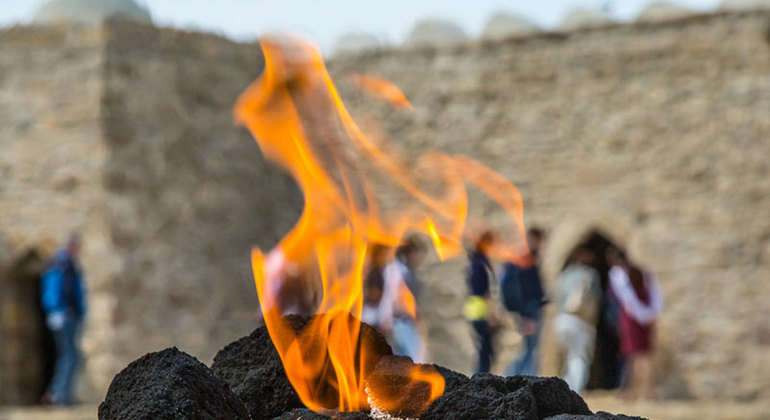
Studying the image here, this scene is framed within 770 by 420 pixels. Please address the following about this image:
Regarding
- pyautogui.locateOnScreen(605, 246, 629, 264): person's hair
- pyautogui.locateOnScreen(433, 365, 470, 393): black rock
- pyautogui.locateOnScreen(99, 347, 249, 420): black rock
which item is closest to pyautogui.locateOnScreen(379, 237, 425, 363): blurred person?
pyautogui.locateOnScreen(605, 246, 629, 264): person's hair

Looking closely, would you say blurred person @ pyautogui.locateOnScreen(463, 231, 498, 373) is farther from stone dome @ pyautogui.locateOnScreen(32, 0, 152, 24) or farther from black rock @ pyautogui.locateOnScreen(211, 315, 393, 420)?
stone dome @ pyautogui.locateOnScreen(32, 0, 152, 24)

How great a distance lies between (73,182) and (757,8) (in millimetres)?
7521

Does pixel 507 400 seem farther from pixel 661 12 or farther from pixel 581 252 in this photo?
pixel 661 12

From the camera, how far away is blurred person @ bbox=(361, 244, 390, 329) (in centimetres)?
797

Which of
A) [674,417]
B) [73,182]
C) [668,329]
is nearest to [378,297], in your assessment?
[674,417]

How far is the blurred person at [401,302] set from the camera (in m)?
8.20

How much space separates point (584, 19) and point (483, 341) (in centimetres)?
577

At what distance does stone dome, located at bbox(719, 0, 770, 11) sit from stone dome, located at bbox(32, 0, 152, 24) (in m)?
6.36

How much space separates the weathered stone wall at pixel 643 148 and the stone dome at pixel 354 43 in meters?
0.12

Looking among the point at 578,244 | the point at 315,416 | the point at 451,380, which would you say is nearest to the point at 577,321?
the point at 578,244

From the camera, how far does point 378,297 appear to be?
8.11 meters

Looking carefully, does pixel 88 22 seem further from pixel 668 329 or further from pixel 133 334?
pixel 668 329

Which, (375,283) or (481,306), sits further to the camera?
(481,306)

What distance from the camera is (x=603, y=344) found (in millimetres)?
13586
